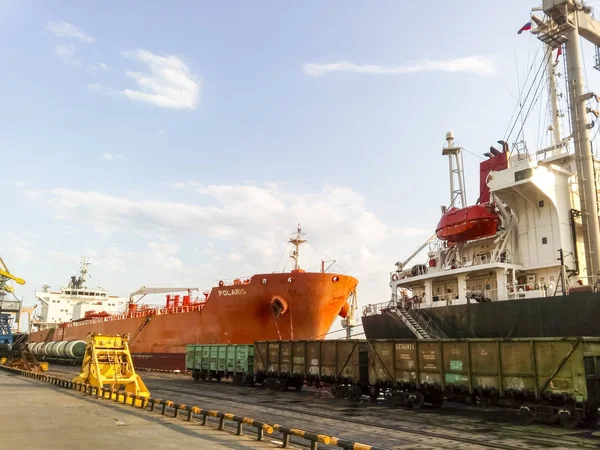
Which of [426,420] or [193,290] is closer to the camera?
[426,420]

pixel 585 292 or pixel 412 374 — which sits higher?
pixel 585 292

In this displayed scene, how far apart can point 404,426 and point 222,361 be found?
15493 mm

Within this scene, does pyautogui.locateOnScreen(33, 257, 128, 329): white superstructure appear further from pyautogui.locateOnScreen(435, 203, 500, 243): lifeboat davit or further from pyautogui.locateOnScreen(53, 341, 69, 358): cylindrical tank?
pyautogui.locateOnScreen(435, 203, 500, 243): lifeboat davit

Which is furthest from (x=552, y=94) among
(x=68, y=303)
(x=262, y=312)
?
(x=68, y=303)

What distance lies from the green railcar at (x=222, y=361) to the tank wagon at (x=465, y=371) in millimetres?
Answer: 2709

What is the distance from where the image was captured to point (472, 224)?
24.7 m

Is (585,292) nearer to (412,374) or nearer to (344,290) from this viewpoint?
(412,374)

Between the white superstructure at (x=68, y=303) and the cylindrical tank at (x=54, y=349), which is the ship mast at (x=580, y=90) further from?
the white superstructure at (x=68, y=303)

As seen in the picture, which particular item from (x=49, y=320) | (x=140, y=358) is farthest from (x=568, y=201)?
(x=49, y=320)

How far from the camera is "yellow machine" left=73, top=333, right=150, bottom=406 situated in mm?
17172

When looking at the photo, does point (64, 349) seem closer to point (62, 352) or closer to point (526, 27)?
point (62, 352)

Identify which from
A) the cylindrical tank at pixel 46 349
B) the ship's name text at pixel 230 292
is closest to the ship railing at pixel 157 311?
the ship's name text at pixel 230 292

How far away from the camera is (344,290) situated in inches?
1200

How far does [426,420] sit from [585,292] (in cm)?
845
